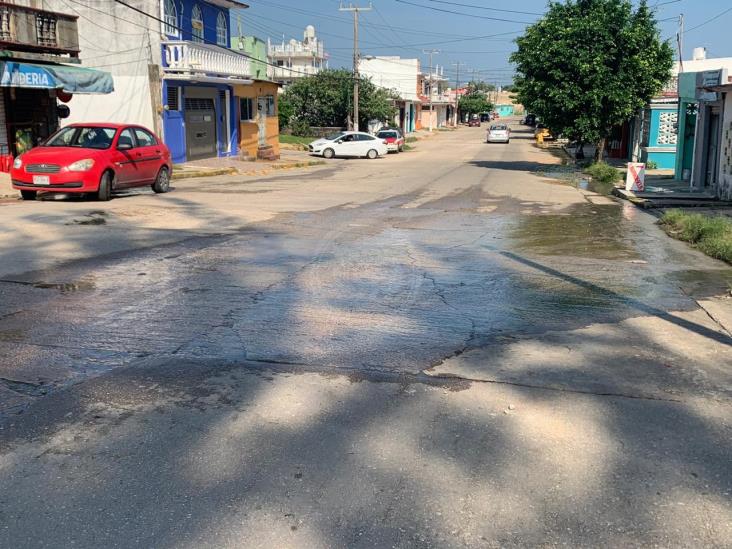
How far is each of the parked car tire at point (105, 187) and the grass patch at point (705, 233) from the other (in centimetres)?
1072

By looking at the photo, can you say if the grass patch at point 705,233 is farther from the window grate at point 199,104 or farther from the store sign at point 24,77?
the window grate at point 199,104

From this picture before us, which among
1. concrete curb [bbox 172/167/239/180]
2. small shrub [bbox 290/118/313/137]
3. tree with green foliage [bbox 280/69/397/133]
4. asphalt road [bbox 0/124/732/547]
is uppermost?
tree with green foliage [bbox 280/69/397/133]

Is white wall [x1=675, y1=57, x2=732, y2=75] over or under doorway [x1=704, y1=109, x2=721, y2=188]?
over

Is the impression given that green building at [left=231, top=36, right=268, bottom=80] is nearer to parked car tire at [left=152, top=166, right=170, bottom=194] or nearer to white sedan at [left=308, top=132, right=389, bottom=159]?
white sedan at [left=308, top=132, right=389, bottom=159]

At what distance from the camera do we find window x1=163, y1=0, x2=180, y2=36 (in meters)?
26.6

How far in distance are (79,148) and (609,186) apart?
51.9 feet

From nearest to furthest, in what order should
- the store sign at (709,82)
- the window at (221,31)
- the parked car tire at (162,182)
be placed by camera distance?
the parked car tire at (162,182), the store sign at (709,82), the window at (221,31)

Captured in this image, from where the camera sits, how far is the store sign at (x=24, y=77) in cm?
1672

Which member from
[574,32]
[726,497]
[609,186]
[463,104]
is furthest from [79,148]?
[463,104]

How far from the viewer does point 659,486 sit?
3668mm

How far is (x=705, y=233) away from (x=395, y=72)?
80723 mm

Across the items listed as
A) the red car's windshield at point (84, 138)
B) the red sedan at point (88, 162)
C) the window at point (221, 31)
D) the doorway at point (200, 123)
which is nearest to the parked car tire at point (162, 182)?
the red sedan at point (88, 162)

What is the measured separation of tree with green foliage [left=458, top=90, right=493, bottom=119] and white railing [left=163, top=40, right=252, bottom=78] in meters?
101

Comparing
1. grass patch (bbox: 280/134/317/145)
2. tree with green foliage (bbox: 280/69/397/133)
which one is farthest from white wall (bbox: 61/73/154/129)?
tree with green foliage (bbox: 280/69/397/133)
